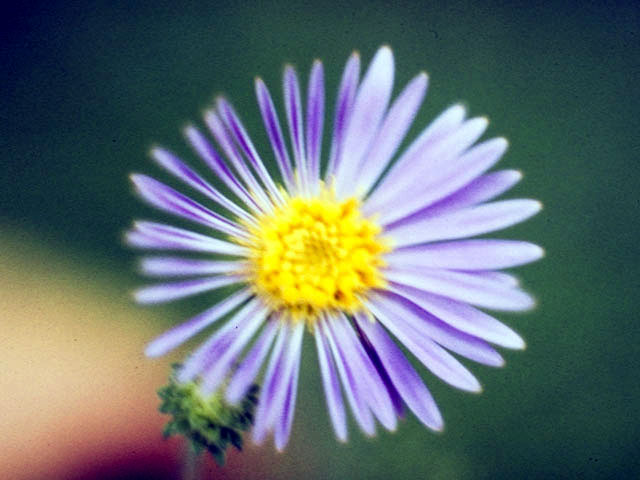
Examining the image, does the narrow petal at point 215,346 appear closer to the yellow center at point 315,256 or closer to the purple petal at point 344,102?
the yellow center at point 315,256

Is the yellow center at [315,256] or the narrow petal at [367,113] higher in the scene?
the narrow petal at [367,113]

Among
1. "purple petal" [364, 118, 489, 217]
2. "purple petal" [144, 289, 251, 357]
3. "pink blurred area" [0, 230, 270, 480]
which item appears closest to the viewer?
"purple petal" [144, 289, 251, 357]

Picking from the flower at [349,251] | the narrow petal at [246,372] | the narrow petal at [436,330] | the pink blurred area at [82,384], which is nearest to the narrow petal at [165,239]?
the flower at [349,251]

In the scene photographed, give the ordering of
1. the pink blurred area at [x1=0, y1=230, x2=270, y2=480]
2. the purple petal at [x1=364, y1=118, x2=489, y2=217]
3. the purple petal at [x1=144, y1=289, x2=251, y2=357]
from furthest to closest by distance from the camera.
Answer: the pink blurred area at [x1=0, y1=230, x2=270, y2=480]
the purple petal at [x1=364, y1=118, x2=489, y2=217]
the purple petal at [x1=144, y1=289, x2=251, y2=357]

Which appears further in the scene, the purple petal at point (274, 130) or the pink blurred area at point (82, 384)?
the pink blurred area at point (82, 384)

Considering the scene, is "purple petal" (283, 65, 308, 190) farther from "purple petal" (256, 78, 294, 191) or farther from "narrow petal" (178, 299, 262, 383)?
"narrow petal" (178, 299, 262, 383)

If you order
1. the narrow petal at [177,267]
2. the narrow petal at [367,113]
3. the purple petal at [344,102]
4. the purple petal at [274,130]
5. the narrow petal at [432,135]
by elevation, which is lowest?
the narrow petal at [177,267]

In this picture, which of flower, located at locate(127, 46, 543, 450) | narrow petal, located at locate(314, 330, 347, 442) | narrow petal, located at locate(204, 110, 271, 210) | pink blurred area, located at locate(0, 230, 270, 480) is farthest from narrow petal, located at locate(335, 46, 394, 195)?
pink blurred area, located at locate(0, 230, 270, 480)

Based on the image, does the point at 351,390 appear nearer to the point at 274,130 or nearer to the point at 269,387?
the point at 269,387
